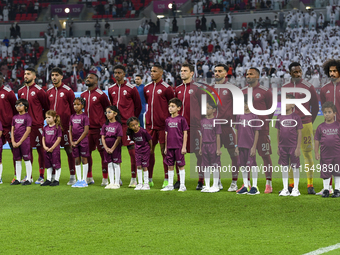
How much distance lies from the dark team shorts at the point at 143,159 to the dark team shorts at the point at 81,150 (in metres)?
1.22

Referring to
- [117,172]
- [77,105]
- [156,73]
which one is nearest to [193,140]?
[156,73]

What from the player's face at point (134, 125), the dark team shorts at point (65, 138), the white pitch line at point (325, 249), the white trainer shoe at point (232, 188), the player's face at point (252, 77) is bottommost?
the white trainer shoe at point (232, 188)

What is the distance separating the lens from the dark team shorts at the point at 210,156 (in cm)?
848

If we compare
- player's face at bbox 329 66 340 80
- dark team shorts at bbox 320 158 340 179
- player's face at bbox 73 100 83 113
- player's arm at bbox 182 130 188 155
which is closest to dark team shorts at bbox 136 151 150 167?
player's arm at bbox 182 130 188 155

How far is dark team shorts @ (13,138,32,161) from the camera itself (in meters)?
9.81

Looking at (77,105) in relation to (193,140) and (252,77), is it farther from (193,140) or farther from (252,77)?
(252,77)

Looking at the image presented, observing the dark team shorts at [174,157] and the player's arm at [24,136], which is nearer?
the dark team shorts at [174,157]

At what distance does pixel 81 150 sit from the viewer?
9.46 meters

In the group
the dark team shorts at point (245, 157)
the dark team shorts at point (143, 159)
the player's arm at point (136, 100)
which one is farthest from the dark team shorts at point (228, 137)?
the player's arm at point (136, 100)

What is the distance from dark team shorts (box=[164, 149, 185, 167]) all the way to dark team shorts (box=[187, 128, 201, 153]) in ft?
1.24

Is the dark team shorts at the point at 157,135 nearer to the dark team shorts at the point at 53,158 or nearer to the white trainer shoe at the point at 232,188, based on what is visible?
the white trainer shoe at the point at 232,188

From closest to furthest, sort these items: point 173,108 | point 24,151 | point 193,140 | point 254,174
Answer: point 254,174
point 173,108
point 193,140
point 24,151

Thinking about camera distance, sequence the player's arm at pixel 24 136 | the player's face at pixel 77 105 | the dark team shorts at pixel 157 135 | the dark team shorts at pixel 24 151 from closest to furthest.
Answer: the dark team shorts at pixel 157 135 → the player's face at pixel 77 105 → the player's arm at pixel 24 136 → the dark team shorts at pixel 24 151

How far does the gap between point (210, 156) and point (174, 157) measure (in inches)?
25.7
